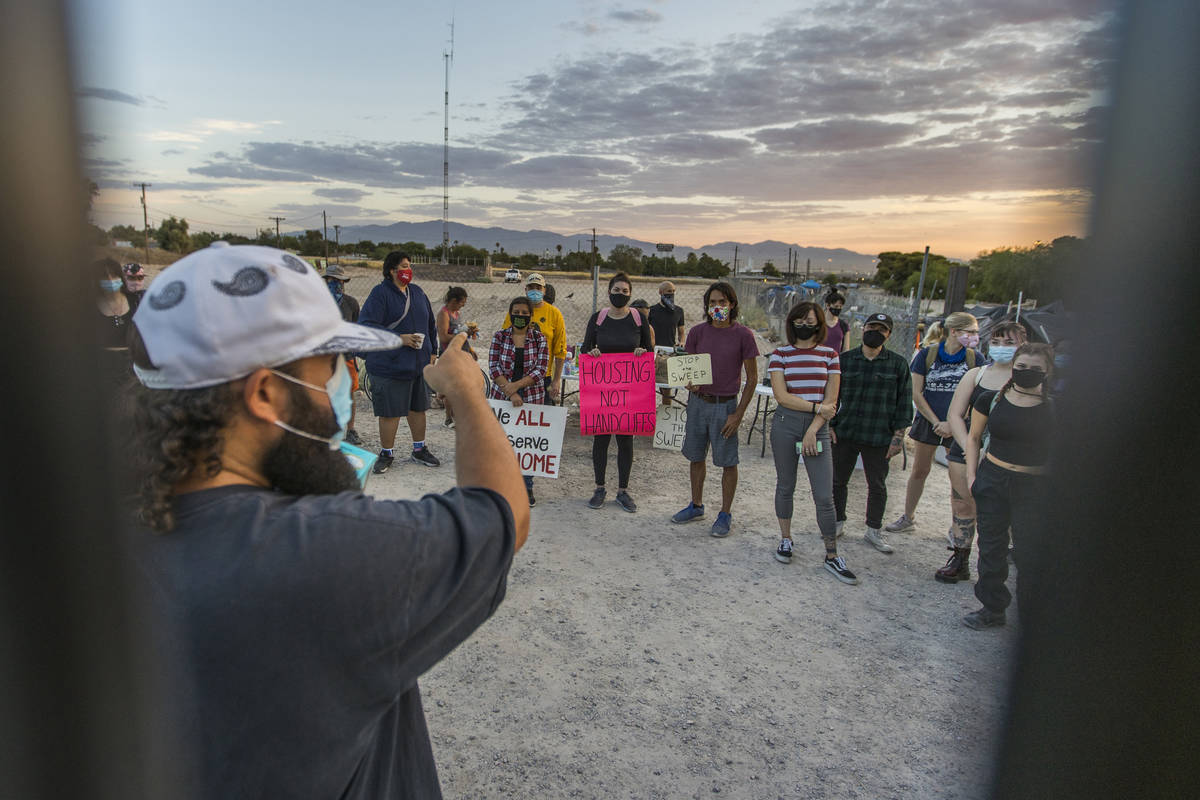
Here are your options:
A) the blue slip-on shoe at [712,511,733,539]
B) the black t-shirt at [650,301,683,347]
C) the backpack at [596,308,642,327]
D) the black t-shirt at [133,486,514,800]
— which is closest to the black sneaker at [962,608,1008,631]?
the blue slip-on shoe at [712,511,733,539]

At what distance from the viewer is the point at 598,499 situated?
625cm

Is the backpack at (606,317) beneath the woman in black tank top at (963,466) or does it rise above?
above

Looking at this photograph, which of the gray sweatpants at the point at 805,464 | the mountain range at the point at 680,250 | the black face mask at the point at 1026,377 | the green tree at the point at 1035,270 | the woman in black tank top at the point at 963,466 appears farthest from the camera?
the mountain range at the point at 680,250

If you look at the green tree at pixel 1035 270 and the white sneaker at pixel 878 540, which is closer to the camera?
the green tree at pixel 1035 270

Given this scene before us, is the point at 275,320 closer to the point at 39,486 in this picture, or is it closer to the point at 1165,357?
the point at 39,486

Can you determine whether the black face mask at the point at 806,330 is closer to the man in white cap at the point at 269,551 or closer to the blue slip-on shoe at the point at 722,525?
the blue slip-on shoe at the point at 722,525

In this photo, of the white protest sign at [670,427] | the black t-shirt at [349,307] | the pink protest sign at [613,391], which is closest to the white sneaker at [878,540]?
the pink protest sign at [613,391]

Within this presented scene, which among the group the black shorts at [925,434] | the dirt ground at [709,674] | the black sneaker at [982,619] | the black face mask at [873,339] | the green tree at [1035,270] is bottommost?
the dirt ground at [709,674]

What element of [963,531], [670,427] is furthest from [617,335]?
[963,531]

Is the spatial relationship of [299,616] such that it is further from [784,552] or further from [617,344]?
[617,344]

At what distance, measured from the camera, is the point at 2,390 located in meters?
0.81

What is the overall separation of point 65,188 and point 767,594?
4568 millimetres

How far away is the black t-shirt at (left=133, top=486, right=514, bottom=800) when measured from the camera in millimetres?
834

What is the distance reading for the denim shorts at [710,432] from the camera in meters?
5.60
